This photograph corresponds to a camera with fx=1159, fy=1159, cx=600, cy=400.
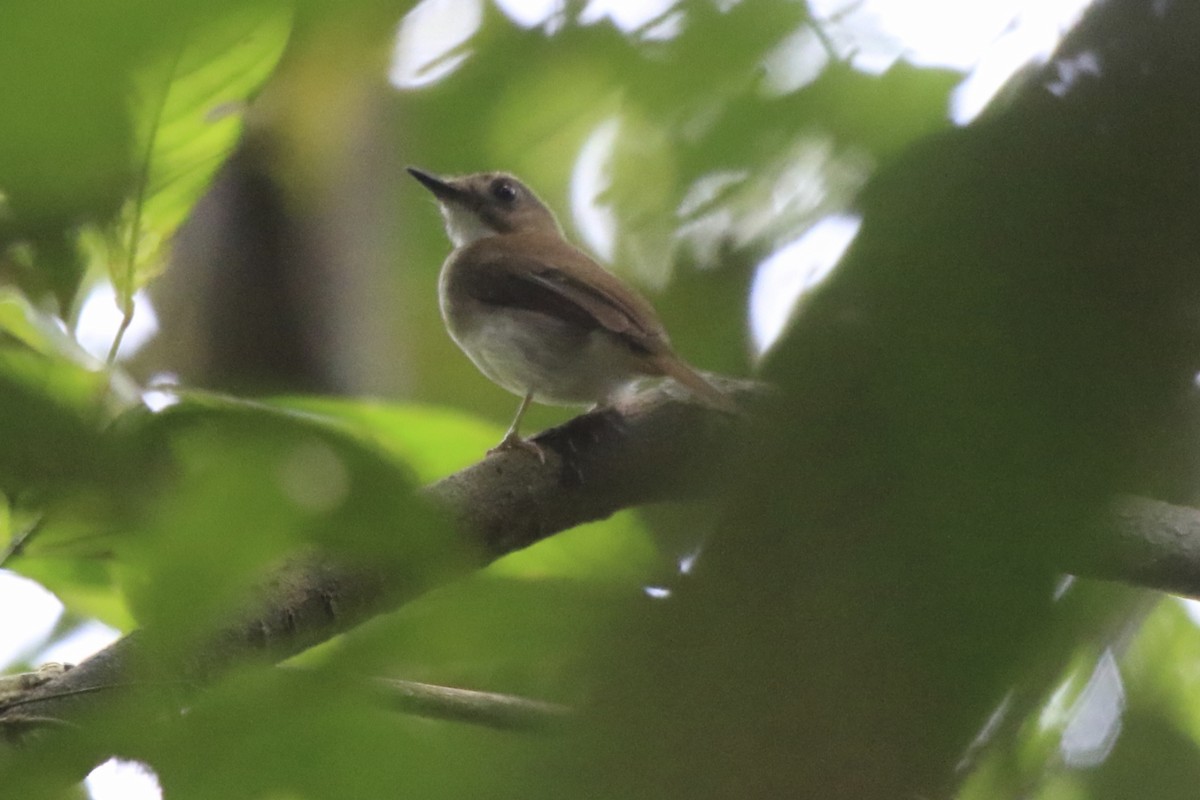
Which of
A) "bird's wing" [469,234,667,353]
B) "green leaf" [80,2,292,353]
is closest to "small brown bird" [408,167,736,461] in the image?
"bird's wing" [469,234,667,353]

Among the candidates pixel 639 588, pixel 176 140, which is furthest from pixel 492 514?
pixel 639 588

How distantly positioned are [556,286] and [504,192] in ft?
1.65

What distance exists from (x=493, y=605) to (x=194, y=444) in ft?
0.33

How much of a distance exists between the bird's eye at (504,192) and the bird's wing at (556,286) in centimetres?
12

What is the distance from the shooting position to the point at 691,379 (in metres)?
1.67

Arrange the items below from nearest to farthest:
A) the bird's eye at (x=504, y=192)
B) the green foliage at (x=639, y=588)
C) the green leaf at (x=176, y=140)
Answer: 1. the green foliage at (x=639, y=588)
2. the green leaf at (x=176, y=140)
3. the bird's eye at (x=504, y=192)

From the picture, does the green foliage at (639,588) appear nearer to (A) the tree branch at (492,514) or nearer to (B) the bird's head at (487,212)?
(A) the tree branch at (492,514)

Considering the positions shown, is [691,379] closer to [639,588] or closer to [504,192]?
[639,588]

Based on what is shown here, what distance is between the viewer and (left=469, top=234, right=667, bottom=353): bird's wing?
2514mm

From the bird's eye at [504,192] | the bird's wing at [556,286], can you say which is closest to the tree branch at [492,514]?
the bird's wing at [556,286]

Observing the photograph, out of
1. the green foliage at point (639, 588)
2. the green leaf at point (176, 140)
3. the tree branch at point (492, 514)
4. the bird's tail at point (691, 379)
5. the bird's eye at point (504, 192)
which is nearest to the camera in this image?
the green foliage at point (639, 588)

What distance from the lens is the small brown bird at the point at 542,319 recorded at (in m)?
2.55

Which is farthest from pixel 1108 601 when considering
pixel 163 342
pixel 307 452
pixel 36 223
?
pixel 163 342

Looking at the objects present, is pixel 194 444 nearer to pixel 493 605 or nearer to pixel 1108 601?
pixel 493 605
